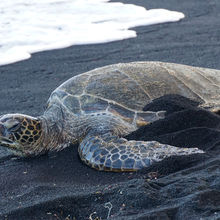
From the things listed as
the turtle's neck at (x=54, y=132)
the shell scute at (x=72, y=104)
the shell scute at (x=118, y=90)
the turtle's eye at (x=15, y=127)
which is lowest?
the turtle's neck at (x=54, y=132)

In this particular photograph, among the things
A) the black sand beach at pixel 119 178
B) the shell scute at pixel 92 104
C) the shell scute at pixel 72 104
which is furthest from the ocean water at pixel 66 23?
the shell scute at pixel 92 104

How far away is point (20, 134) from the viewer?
3.49m

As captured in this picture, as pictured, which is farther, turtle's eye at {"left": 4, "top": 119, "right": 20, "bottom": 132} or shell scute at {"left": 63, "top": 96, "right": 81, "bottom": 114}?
shell scute at {"left": 63, "top": 96, "right": 81, "bottom": 114}

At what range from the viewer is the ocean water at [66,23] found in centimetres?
704

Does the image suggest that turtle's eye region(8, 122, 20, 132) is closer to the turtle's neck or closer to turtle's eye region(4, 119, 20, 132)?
turtle's eye region(4, 119, 20, 132)

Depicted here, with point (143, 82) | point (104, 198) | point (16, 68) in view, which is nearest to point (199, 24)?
point (16, 68)

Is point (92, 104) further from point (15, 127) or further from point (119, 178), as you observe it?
point (119, 178)

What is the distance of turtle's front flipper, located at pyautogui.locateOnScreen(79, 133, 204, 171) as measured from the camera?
296cm

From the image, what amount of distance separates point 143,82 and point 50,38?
13.0 feet

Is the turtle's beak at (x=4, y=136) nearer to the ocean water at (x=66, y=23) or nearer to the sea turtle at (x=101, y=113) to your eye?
the sea turtle at (x=101, y=113)

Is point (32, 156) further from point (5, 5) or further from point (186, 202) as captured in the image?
point (5, 5)

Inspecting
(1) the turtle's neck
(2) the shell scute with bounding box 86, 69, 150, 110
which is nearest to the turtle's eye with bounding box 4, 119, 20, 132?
(1) the turtle's neck

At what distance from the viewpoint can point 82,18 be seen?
28.5 feet

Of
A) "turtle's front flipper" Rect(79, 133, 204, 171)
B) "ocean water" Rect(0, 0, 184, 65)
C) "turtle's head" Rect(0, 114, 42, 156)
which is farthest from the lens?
"ocean water" Rect(0, 0, 184, 65)
